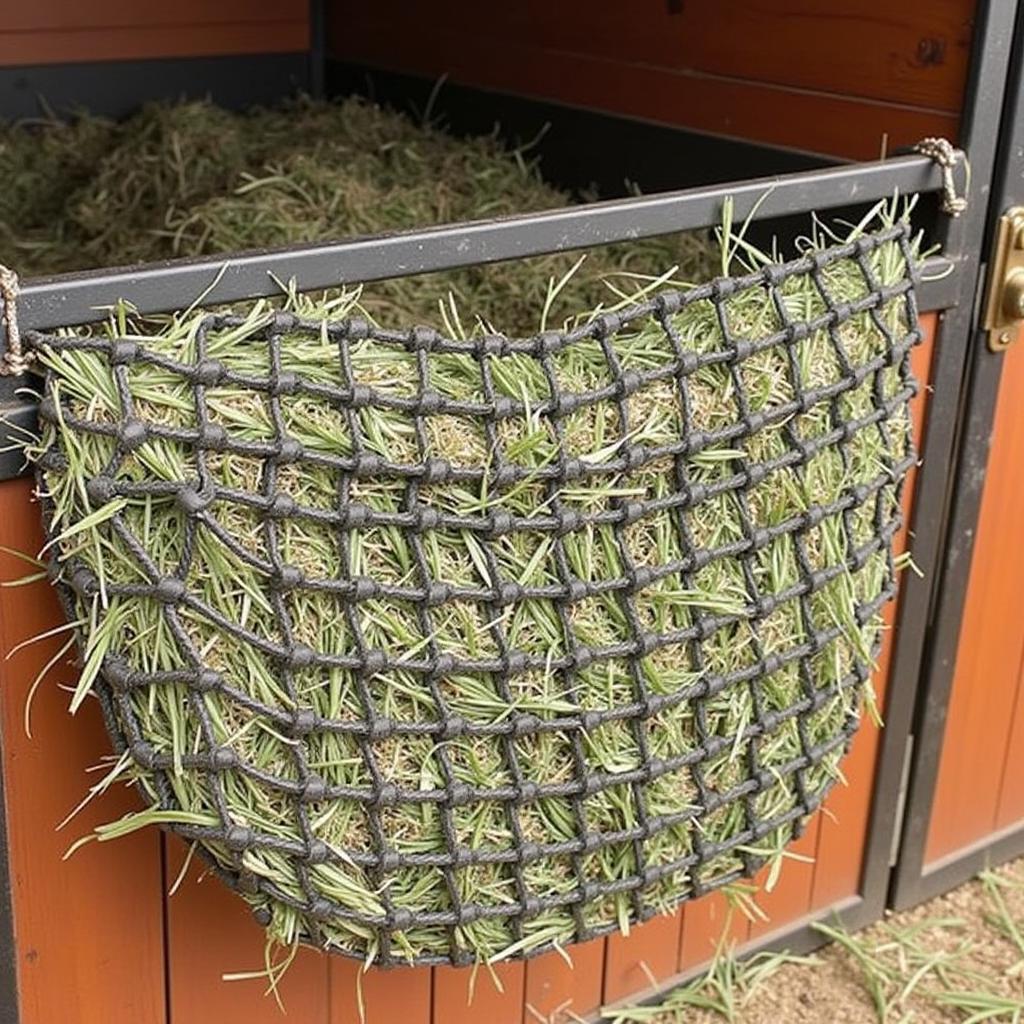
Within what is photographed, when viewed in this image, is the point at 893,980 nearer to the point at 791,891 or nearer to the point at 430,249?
the point at 791,891

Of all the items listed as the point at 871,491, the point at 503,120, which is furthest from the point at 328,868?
the point at 503,120

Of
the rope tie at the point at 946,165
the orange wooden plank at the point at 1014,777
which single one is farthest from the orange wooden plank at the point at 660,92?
the orange wooden plank at the point at 1014,777

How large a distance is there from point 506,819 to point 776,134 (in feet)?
3.74

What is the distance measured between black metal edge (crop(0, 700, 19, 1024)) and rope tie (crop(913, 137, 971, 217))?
1130 millimetres

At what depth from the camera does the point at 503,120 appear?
2.78m

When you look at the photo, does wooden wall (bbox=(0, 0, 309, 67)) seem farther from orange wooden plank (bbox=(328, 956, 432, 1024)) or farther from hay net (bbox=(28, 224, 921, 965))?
orange wooden plank (bbox=(328, 956, 432, 1024))

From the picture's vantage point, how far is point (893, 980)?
7.14ft

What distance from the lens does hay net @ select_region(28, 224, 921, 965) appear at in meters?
1.30

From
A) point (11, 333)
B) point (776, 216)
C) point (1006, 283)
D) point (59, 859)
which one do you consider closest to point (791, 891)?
point (1006, 283)

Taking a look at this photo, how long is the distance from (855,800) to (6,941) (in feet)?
3.80

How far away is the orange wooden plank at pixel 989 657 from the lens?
213 cm

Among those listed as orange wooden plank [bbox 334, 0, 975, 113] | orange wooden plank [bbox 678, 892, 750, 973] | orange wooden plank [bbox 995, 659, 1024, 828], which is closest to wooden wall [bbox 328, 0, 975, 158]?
orange wooden plank [bbox 334, 0, 975, 113]

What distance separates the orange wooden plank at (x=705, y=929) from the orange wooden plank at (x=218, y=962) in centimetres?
53

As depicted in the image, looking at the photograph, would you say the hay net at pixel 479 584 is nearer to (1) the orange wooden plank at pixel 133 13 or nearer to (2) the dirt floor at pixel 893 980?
(2) the dirt floor at pixel 893 980
